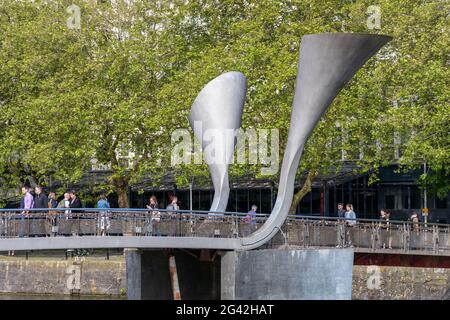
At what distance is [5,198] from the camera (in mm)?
61375

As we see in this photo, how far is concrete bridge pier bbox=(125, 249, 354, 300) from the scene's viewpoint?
120 ft

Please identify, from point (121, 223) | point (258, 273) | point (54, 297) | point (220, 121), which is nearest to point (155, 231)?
point (121, 223)

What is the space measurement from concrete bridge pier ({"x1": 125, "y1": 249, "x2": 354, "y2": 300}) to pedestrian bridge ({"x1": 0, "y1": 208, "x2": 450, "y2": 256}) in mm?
782

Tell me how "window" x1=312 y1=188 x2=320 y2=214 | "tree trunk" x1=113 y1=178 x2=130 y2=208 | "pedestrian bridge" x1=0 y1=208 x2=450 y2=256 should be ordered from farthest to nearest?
1. "window" x1=312 y1=188 x2=320 y2=214
2. "tree trunk" x1=113 y1=178 x2=130 y2=208
3. "pedestrian bridge" x1=0 y1=208 x2=450 y2=256

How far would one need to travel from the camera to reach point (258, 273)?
1446 inches

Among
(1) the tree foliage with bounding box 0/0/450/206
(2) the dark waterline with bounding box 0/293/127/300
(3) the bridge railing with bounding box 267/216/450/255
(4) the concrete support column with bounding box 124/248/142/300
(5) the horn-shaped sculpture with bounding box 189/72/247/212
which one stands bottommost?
(2) the dark waterline with bounding box 0/293/127/300

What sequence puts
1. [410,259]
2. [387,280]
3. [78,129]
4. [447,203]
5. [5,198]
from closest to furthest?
[410,259] < [387,280] < [78,129] < [5,198] < [447,203]

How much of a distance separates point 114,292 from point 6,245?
16.1m

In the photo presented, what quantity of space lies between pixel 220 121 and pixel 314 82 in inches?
154

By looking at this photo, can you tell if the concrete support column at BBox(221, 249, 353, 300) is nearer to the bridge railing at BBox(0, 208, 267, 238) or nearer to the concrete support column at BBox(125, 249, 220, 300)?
the bridge railing at BBox(0, 208, 267, 238)

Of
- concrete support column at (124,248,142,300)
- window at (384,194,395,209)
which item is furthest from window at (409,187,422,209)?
concrete support column at (124,248,142,300)

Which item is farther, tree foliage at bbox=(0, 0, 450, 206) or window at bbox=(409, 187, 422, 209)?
window at bbox=(409, 187, 422, 209)
